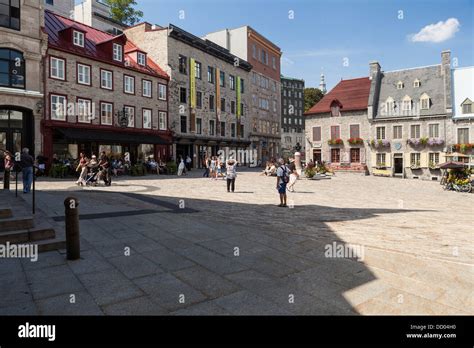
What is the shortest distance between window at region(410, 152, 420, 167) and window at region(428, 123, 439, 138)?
237cm

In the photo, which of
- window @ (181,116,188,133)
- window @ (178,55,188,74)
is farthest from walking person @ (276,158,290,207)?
window @ (178,55,188,74)

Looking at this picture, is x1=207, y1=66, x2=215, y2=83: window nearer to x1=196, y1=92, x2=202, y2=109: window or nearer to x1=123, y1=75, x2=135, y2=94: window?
x1=196, y1=92, x2=202, y2=109: window

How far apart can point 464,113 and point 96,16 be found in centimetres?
4343

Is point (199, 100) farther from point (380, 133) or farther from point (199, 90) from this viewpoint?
point (380, 133)

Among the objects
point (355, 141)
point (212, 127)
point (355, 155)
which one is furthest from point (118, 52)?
point (355, 155)

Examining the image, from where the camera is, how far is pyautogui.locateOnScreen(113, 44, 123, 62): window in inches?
1127

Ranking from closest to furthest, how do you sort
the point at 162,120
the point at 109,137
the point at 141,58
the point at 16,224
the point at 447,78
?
1. the point at 16,224
2. the point at 109,137
3. the point at 141,58
4. the point at 162,120
5. the point at 447,78

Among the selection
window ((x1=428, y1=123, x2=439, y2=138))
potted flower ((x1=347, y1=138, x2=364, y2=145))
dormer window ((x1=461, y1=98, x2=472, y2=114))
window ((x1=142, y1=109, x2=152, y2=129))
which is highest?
dormer window ((x1=461, y1=98, x2=472, y2=114))

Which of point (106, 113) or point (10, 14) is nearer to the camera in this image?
point (10, 14)

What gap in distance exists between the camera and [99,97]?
26.6 meters

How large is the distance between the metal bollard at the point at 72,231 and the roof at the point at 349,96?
39.9 metres
